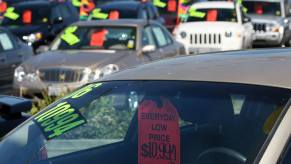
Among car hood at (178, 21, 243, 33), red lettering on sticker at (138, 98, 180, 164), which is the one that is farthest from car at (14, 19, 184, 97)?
red lettering on sticker at (138, 98, 180, 164)

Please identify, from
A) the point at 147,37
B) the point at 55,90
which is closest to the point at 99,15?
the point at 147,37

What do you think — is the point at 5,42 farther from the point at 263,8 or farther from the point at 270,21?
the point at 263,8

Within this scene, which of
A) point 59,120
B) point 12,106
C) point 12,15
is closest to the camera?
point 59,120

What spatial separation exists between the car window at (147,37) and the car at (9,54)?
100 inches

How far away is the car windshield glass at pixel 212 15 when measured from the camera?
20.3 meters

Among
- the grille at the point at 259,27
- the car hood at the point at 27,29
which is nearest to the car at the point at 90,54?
the car hood at the point at 27,29

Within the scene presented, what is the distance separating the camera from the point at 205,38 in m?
19.4

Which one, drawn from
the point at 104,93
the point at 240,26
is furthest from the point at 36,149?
the point at 240,26

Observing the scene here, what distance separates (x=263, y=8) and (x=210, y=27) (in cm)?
590

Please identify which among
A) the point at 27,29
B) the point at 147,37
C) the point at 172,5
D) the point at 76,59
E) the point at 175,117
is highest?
the point at 175,117

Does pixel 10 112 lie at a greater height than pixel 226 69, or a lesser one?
lesser

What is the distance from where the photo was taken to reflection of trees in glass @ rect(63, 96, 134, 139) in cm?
366

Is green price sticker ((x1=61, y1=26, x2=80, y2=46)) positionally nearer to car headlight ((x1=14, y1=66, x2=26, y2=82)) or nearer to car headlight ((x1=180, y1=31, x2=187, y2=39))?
car headlight ((x1=14, y1=66, x2=26, y2=82))

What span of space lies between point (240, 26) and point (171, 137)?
1670 centimetres
